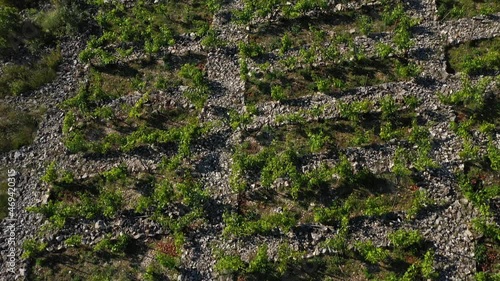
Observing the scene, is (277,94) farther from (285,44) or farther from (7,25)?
(7,25)

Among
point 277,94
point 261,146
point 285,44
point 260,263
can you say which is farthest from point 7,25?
point 260,263

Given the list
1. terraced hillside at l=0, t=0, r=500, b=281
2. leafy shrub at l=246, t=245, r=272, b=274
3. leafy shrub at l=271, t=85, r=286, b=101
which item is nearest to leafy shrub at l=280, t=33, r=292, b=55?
terraced hillside at l=0, t=0, r=500, b=281

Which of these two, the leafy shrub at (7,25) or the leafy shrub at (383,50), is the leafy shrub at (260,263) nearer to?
the leafy shrub at (383,50)

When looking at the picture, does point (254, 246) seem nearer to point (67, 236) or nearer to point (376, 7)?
point (67, 236)

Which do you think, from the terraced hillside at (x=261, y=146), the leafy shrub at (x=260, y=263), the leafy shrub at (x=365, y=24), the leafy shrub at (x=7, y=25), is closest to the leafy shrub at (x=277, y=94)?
the terraced hillside at (x=261, y=146)

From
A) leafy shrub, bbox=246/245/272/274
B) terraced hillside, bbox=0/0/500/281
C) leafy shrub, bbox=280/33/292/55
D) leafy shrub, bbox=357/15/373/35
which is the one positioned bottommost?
Result: leafy shrub, bbox=246/245/272/274

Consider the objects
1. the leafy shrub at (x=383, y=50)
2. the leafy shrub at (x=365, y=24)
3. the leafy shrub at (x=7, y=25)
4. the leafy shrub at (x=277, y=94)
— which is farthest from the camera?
the leafy shrub at (x=7, y=25)

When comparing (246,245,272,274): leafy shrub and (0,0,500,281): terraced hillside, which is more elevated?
(0,0,500,281): terraced hillside

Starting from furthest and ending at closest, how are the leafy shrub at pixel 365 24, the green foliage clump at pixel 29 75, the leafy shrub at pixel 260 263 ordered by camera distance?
the green foliage clump at pixel 29 75
the leafy shrub at pixel 365 24
the leafy shrub at pixel 260 263

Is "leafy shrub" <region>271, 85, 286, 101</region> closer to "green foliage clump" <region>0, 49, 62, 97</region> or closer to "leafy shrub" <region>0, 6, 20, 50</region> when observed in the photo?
"green foliage clump" <region>0, 49, 62, 97</region>
